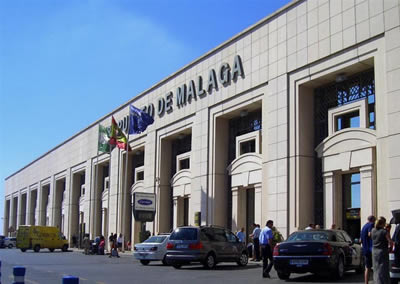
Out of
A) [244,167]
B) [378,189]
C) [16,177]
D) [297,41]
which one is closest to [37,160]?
[16,177]

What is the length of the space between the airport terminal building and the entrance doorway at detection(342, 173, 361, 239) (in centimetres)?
5

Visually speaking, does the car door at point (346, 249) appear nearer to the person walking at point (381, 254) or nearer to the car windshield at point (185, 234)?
the person walking at point (381, 254)

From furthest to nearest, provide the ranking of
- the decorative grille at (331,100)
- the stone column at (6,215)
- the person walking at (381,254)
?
1. the stone column at (6,215)
2. the decorative grille at (331,100)
3. the person walking at (381,254)

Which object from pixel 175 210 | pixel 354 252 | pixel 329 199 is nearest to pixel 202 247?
pixel 354 252

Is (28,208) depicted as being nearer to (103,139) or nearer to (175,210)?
(103,139)

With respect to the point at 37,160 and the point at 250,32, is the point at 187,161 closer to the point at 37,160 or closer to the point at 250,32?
the point at 250,32

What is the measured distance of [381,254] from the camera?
40.0 ft

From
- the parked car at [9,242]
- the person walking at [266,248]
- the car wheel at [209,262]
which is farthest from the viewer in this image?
the parked car at [9,242]

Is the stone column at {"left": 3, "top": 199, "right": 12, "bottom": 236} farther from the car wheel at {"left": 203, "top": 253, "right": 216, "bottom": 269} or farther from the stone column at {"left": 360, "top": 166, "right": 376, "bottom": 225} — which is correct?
the stone column at {"left": 360, "top": 166, "right": 376, "bottom": 225}

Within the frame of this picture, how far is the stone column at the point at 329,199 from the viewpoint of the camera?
81.0 feet

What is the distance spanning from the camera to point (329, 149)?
2542 cm

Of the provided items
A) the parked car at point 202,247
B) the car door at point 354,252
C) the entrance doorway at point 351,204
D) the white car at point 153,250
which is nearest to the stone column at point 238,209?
the white car at point 153,250

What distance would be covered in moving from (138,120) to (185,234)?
19.5 m

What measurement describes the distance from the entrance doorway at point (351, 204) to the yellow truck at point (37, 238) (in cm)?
2860
